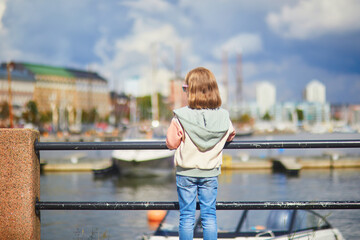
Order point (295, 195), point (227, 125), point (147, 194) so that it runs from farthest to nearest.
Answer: point (147, 194) → point (295, 195) → point (227, 125)

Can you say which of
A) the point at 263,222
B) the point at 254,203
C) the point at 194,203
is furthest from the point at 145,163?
the point at 194,203

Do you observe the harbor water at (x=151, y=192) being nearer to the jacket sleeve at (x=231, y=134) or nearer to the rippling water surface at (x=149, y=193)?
the rippling water surface at (x=149, y=193)

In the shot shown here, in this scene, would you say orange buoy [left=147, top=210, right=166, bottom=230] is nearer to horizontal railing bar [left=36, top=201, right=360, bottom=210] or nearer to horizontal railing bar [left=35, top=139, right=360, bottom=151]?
horizontal railing bar [left=36, top=201, right=360, bottom=210]

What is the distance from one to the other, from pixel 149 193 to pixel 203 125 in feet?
66.7

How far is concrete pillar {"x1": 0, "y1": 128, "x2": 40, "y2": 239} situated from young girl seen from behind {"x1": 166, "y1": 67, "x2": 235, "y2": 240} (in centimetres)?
129

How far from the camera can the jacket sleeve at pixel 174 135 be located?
3.75 m

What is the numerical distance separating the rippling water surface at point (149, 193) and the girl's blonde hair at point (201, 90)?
10.1 m

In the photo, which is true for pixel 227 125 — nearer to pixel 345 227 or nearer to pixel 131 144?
pixel 131 144

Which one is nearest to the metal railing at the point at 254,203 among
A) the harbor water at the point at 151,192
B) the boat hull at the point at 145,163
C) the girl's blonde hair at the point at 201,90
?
the girl's blonde hair at the point at 201,90

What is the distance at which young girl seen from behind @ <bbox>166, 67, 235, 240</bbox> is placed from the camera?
3734mm

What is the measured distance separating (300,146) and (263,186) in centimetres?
2124

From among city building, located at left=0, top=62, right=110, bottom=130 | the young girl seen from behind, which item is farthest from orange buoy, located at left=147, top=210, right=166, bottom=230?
city building, located at left=0, top=62, right=110, bottom=130

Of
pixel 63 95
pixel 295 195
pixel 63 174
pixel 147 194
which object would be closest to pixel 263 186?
pixel 295 195

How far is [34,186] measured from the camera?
4.22 meters
